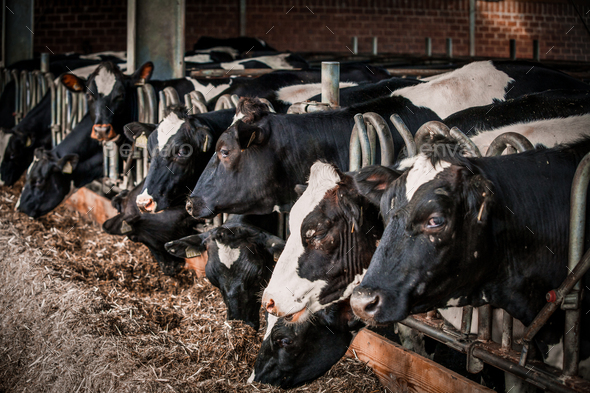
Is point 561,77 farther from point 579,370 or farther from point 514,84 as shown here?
point 579,370

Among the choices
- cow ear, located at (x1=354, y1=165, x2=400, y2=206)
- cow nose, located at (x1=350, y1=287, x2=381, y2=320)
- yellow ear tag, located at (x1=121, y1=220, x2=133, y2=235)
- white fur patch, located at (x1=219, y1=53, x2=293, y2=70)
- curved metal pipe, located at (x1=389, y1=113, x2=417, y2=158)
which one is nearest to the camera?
cow nose, located at (x1=350, y1=287, x2=381, y2=320)

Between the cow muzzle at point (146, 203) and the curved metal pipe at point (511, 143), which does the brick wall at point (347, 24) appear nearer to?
the cow muzzle at point (146, 203)

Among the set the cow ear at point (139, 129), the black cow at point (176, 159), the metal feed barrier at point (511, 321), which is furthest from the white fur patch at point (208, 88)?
the metal feed barrier at point (511, 321)

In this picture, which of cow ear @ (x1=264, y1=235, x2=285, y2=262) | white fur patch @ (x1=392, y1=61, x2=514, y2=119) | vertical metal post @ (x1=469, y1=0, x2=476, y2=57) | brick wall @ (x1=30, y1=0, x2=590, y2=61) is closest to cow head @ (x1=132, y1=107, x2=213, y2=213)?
cow ear @ (x1=264, y1=235, x2=285, y2=262)

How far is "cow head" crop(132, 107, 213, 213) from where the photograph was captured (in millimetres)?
3699

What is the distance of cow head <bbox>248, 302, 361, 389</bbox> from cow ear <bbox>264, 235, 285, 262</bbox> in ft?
1.60

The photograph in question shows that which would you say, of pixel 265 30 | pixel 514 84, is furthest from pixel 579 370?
pixel 265 30

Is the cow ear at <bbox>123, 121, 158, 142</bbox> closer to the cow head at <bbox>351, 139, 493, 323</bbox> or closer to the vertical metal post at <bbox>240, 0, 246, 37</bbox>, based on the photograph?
the cow head at <bbox>351, 139, 493, 323</bbox>

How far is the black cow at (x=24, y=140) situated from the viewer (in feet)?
24.4

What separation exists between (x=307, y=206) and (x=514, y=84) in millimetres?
2186

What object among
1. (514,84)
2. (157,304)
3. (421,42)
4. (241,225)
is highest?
(421,42)

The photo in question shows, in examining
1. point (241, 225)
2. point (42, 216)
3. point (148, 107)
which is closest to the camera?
point (241, 225)

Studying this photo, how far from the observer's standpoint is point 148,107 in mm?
5508

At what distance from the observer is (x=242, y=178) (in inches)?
121
